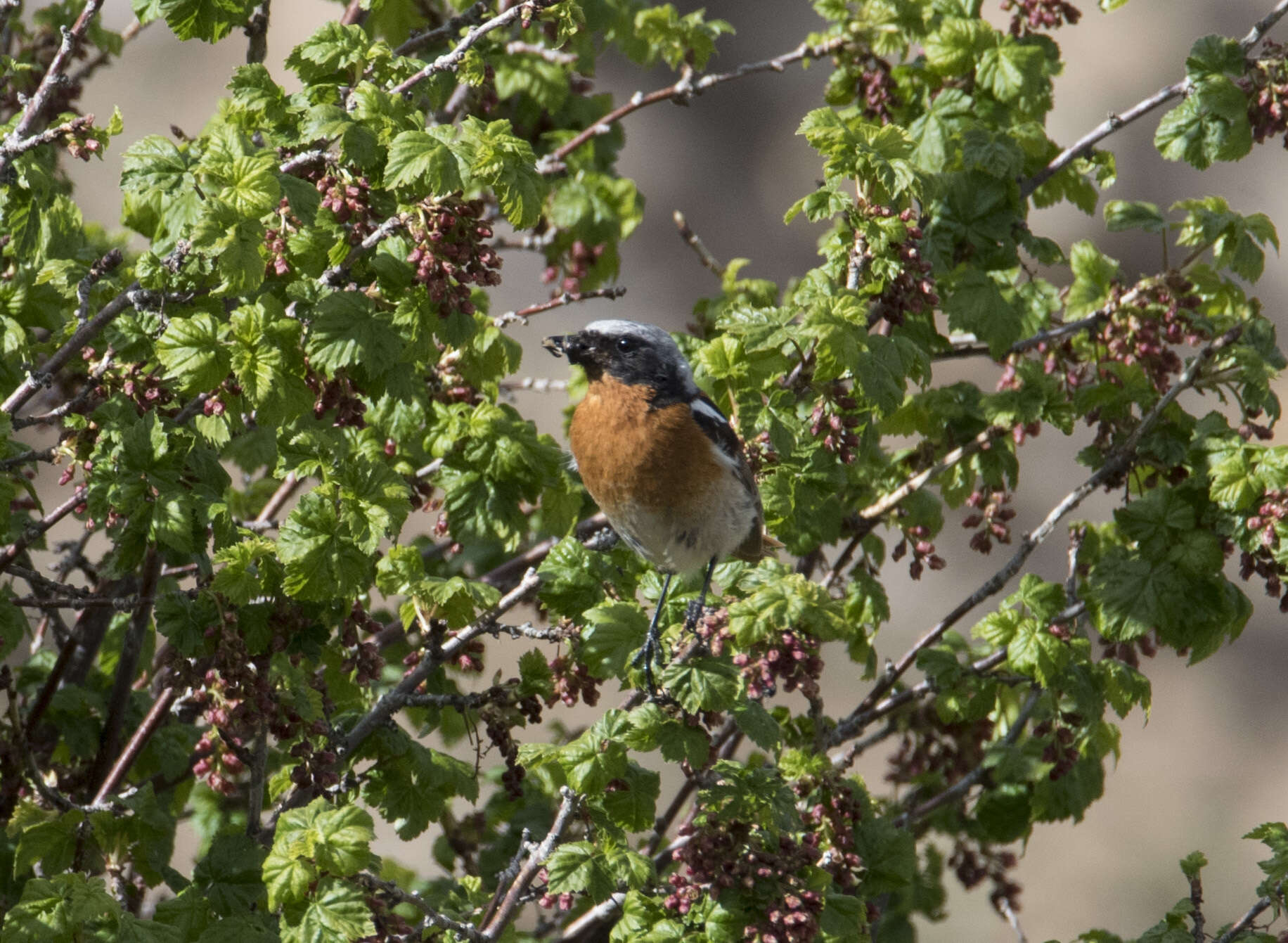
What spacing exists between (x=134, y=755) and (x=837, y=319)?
88.0 inches

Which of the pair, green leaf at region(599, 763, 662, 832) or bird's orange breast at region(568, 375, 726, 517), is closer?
green leaf at region(599, 763, 662, 832)

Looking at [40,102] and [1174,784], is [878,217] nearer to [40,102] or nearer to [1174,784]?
[40,102]

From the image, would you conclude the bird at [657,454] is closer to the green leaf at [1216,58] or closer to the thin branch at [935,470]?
the thin branch at [935,470]

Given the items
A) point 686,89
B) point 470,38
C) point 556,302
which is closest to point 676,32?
point 686,89

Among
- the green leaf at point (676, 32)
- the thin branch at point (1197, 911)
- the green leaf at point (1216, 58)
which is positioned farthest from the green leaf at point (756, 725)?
the green leaf at point (676, 32)

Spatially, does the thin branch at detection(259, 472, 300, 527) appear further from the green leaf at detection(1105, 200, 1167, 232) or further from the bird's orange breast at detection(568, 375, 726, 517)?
the green leaf at detection(1105, 200, 1167, 232)

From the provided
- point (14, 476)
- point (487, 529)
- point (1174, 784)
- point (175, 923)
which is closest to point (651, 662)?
point (487, 529)

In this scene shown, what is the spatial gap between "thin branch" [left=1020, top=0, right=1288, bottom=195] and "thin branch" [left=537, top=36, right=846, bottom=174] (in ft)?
2.53

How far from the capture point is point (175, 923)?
9.51 feet

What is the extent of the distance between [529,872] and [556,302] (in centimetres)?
182

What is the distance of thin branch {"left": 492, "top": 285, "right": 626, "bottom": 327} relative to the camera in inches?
145

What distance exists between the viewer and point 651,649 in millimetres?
3025

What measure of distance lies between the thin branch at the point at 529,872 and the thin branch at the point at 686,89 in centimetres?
220

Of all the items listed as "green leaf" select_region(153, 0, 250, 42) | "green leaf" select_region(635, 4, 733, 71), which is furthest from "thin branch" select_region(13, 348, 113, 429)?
"green leaf" select_region(635, 4, 733, 71)
